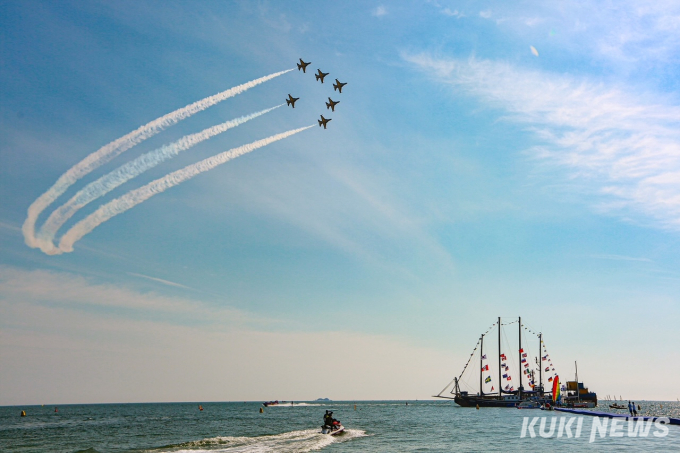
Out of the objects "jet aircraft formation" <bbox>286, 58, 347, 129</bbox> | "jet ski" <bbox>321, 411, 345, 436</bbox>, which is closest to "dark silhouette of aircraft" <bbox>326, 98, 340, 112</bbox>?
"jet aircraft formation" <bbox>286, 58, 347, 129</bbox>

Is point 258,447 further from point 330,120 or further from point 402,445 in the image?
point 330,120

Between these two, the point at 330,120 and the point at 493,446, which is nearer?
the point at 493,446

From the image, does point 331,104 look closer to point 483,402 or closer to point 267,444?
point 267,444

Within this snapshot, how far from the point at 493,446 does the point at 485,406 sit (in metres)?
98.9

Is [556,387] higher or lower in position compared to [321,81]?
lower

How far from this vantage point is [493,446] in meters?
51.9

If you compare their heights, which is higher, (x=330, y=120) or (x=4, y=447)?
(x=330, y=120)

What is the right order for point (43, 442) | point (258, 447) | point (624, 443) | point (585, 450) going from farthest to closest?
point (43, 442) < point (258, 447) < point (624, 443) < point (585, 450)

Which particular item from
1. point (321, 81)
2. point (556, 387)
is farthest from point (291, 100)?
point (556, 387)

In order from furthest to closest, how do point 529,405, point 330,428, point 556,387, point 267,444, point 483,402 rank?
point 483,402 → point 529,405 → point 556,387 → point 330,428 → point 267,444

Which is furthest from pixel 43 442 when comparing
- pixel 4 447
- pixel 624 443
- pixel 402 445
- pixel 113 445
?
pixel 624 443

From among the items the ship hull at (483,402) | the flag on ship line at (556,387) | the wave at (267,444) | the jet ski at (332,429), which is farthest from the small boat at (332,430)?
the ship hull at (483,402)

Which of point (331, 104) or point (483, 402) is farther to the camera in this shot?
point (483, 402)

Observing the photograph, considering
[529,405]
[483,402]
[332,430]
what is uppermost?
[332,430]
